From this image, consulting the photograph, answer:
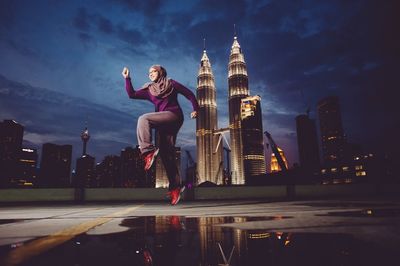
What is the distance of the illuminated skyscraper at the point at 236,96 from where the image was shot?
504 ft

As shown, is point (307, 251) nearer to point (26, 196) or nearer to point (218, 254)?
point (218, 254)

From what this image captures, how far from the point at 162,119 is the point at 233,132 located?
508 feet

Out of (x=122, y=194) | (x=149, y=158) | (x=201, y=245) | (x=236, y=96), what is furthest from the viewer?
(x=236, y=96)

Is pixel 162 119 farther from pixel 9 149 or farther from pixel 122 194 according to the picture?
pixel 9 149

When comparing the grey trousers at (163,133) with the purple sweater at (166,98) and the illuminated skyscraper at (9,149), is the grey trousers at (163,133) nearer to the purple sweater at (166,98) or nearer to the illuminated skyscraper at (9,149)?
the purple sweater at (166,98)

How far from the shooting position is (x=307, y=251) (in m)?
1.85

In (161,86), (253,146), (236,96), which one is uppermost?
(236,96)

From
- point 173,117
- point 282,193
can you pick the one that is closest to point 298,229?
point 173,117

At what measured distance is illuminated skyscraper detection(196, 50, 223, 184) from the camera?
528ft

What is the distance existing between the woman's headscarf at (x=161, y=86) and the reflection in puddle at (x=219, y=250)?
350 cm

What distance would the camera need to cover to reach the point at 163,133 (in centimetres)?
545

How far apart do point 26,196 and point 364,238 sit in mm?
17200

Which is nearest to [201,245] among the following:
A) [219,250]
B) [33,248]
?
[219,250]

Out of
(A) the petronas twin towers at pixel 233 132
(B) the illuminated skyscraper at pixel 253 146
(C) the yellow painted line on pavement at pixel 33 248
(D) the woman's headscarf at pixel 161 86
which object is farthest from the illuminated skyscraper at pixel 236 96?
(C) the yellow painted line on pavement at pixel 33 248
